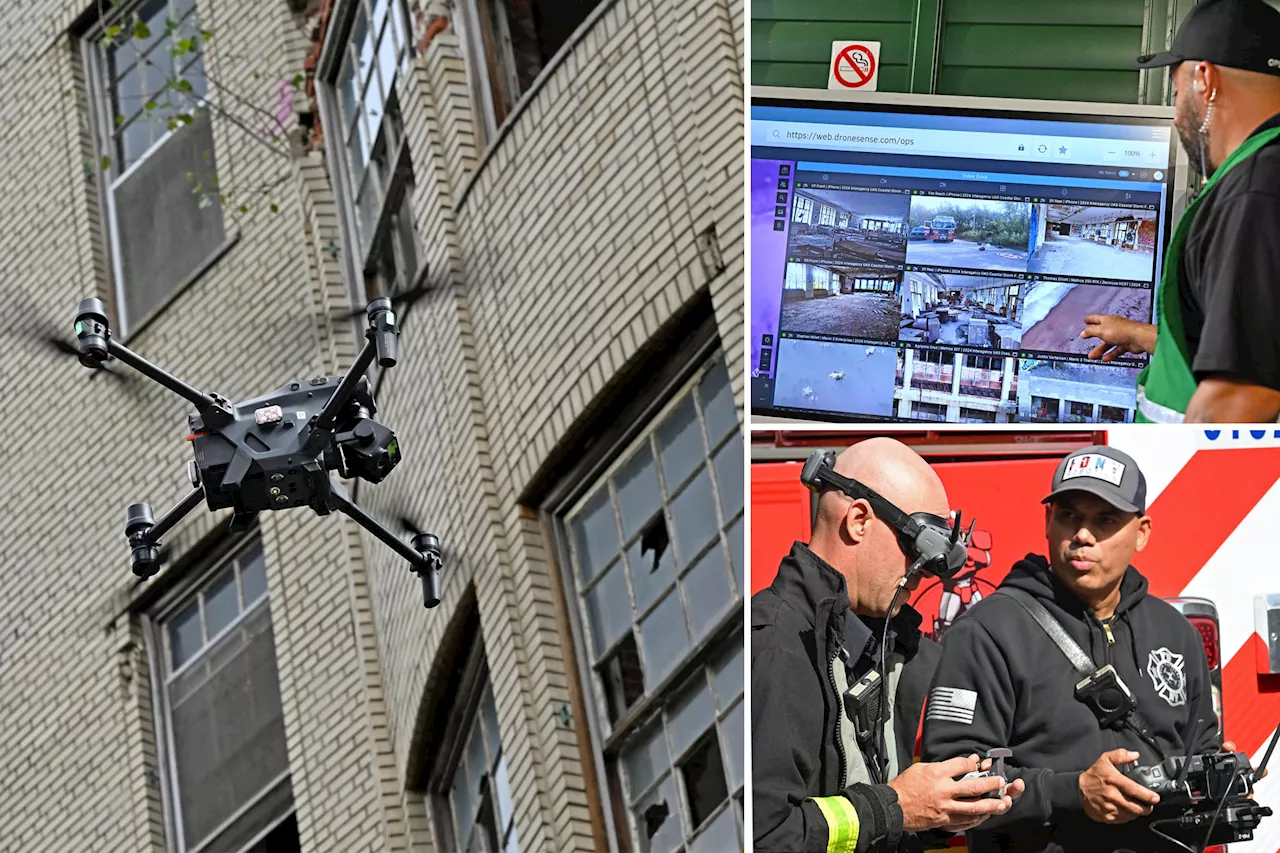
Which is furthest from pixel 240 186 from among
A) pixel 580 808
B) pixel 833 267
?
pixel 833 267

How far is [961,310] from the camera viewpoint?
6.73 metres

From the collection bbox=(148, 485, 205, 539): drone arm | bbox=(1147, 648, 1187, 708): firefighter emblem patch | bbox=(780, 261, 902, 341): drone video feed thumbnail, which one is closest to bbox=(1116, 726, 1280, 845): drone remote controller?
bbox=(1147, 648, 1187, 708): firefighter emblem patch

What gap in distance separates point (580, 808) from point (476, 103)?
3.94m

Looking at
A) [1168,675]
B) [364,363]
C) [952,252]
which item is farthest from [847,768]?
[364,363]

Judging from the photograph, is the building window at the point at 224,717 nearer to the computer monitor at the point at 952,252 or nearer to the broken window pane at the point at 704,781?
the broken window pane at the point at 704,781

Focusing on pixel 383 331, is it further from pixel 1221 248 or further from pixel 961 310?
pixel 1221 248

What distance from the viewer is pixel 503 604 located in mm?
10641

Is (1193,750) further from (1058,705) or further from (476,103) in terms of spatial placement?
(476,103)

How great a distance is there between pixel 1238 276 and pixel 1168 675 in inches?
47.6

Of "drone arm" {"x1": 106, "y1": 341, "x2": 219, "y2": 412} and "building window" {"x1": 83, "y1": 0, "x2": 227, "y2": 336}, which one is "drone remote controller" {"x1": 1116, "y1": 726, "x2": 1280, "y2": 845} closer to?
"drone arm" {"x1": 106, "y1": 341, "x2": 219, "y2": 412}

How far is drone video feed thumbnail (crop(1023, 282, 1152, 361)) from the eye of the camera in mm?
6562

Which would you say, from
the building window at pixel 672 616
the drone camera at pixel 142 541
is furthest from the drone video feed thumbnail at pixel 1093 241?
the drone camera at pixel 142 541

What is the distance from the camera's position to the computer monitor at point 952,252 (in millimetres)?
6613

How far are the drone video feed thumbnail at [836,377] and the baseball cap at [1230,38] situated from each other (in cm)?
125
